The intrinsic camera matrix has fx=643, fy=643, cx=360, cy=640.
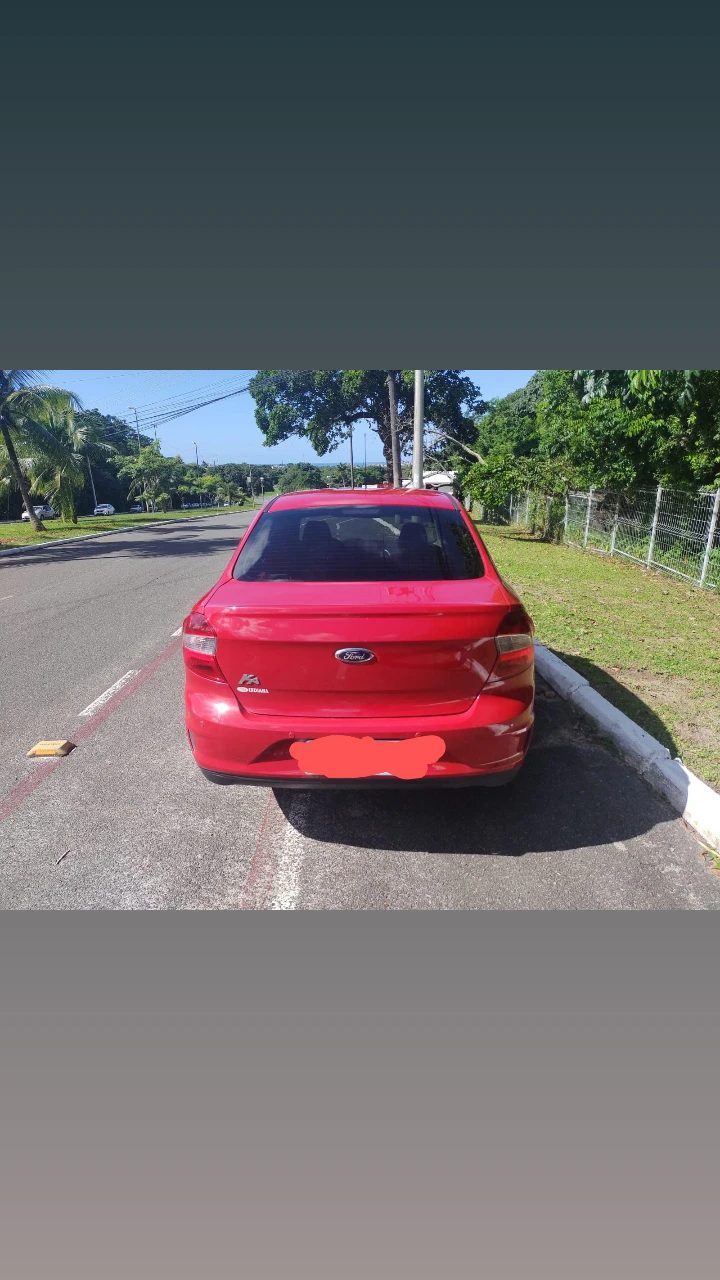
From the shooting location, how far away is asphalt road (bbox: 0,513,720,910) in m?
2.62

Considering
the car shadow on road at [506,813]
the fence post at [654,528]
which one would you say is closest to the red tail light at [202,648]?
the car shadow on road at [506,813]

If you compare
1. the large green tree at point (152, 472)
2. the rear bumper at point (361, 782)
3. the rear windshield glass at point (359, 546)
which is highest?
the rear windshield glass at point (359, 546)

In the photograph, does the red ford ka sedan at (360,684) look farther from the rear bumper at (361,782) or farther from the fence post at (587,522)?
the fence post at (587,522)

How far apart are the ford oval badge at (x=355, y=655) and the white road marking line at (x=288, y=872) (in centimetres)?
98

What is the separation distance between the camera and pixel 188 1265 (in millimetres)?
1553

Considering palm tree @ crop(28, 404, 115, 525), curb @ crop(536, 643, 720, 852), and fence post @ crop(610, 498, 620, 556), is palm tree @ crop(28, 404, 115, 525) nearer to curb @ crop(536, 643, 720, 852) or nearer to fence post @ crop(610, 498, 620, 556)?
fence post @ crop(610, 498, 620, 556)

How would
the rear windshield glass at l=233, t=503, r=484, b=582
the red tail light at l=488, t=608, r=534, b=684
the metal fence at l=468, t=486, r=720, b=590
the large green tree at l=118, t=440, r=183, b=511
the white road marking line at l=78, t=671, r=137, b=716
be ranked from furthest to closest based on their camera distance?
the large green tree at l=118, t=440, r=183, b=511 < the metal fence at l=468, t=486, r=720, b=590 < the white road marking line at l=78, t=671, r=137, b=716 < the rear windshield glass at l=233, t=503, r=484, b=582 < the red tail light at l=488, t=608, r=534, b=684

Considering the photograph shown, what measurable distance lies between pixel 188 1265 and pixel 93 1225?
27cm

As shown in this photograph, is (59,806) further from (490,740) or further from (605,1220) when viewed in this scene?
(605,1220)

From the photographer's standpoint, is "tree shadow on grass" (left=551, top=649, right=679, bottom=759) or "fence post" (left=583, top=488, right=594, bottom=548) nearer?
"tree shadow on grass" (left=551, top=649, right=679, bottom=759)

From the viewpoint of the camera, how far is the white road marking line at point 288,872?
2579mm

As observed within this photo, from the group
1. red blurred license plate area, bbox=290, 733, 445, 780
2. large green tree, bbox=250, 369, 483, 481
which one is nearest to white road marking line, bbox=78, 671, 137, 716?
red blurred license plate area, bbox=290, 733, 445, 780

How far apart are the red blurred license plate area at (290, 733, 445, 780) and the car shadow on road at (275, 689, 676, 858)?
561mm

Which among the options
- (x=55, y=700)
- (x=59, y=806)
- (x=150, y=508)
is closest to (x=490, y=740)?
(x=59, y=806)
